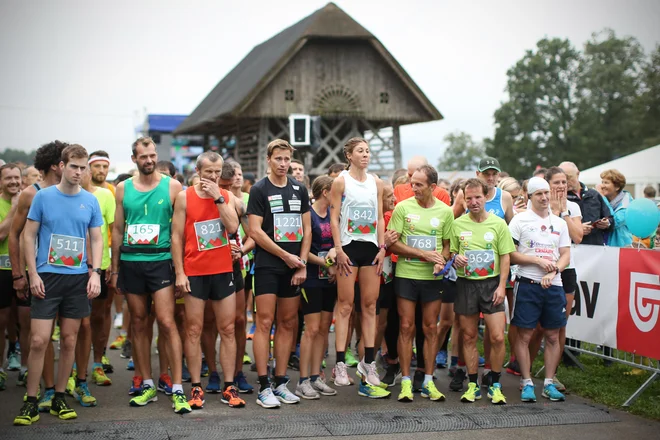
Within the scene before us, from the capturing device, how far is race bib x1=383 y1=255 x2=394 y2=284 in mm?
8039

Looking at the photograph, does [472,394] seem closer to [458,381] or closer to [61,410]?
[458,381]

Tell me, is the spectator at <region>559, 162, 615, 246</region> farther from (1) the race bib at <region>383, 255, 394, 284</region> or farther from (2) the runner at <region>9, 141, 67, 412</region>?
(2) the runner at <region>9, 141, 67, 412</region>

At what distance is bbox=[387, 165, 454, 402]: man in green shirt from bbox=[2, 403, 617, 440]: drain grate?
0.75 meters

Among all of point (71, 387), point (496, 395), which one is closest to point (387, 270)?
point (496, 395)

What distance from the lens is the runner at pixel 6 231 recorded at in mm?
7699

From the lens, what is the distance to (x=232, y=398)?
714 cm

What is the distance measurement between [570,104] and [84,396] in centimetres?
7053

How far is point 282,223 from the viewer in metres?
7.35

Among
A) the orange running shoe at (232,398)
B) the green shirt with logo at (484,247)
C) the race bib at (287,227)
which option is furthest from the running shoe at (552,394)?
the orange running shoe at (232,398)

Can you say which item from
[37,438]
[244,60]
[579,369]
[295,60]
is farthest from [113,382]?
[244,60]

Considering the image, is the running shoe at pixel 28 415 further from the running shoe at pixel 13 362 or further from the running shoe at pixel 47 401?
the running shoe at pixel 13 362

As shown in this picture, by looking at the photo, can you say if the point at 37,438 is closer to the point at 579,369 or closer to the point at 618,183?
the point at 579,369

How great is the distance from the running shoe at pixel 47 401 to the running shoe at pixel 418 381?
140 inches

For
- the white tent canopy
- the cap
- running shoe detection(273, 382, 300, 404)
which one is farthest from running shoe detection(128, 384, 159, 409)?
the white tent canopy
